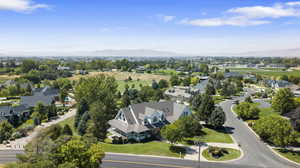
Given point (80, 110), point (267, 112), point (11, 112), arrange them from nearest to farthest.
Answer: point (80, 110) < point (11, 112) < point (267, 112)

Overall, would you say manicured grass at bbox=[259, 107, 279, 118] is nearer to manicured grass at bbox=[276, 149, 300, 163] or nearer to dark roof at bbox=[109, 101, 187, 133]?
manicured grass at bbox=[276, 149, 300, 163]

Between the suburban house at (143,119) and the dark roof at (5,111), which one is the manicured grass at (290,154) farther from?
the dark roof at (5,111)

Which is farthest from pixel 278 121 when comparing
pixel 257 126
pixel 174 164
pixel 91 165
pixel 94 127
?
pixel 94 127

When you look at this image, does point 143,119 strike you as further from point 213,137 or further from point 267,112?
point 267,112

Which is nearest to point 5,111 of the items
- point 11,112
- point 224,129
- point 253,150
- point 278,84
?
point 11,112

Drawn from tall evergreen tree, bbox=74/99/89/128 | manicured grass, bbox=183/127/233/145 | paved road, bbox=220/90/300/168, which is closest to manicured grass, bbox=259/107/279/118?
paved road, bbox=220/90/300/168

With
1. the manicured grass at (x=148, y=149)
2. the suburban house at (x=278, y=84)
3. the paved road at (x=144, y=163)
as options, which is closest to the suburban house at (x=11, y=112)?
the paved road at (x=144, y=163)
